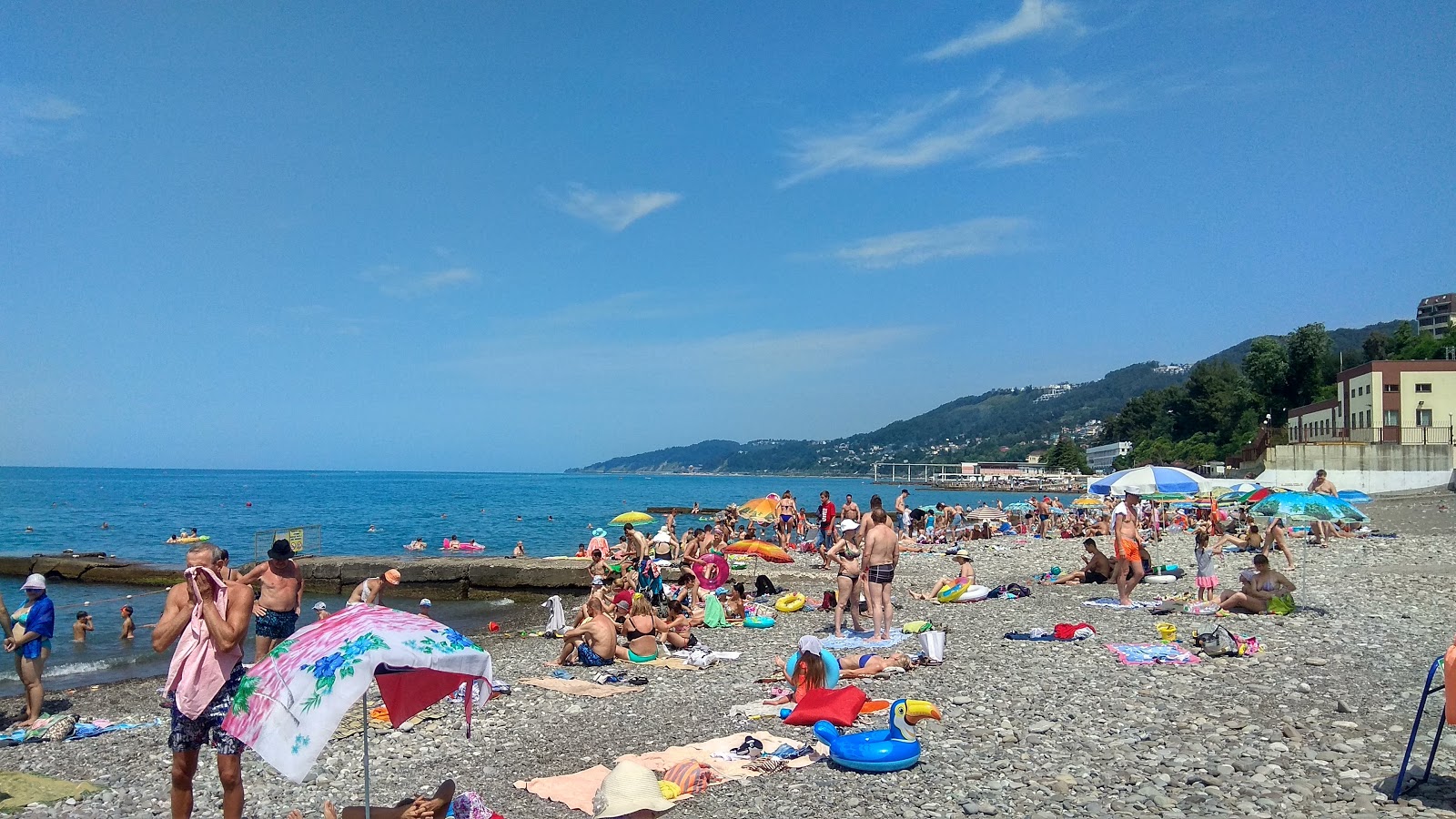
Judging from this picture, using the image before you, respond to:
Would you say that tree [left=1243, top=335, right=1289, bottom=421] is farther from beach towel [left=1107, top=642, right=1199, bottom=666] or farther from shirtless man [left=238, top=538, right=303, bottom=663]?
shirtless man [left=238, top=538, right=303, bottom=663]

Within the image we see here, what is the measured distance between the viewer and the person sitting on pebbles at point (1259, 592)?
1334 centimetres

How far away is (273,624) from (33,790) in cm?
219

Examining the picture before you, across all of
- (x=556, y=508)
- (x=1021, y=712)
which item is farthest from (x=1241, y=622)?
(x=556, y=508)

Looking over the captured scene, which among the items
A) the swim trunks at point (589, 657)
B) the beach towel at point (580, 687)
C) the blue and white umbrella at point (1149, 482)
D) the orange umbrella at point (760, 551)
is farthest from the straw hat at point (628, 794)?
the orange umbrella at point (760, 551)

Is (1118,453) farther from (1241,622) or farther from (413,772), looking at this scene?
(413,772)

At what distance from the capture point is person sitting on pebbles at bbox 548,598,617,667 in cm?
1207

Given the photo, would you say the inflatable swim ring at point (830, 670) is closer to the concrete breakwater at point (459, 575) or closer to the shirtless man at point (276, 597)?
the shirtless man at point (276, 597)

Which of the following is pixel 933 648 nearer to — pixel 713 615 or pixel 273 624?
pixel 713 615

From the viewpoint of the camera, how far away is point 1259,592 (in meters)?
13.3

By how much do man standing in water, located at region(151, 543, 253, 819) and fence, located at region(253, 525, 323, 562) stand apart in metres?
6.51

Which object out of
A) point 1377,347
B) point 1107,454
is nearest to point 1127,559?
point 1377,347

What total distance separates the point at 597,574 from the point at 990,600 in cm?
722

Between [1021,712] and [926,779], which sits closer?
[926,779]

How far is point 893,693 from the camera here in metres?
9.55
